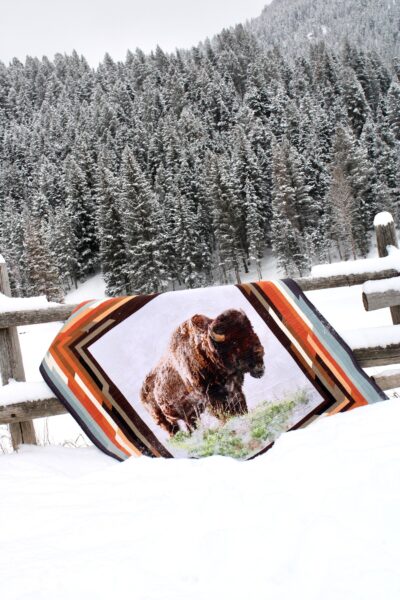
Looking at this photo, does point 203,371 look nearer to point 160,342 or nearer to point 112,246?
point 160,342

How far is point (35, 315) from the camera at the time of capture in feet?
12.2

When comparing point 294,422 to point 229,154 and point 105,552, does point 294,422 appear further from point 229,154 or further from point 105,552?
point 229,154

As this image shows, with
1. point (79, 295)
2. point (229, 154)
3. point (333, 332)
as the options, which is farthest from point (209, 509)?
point (229, 154)

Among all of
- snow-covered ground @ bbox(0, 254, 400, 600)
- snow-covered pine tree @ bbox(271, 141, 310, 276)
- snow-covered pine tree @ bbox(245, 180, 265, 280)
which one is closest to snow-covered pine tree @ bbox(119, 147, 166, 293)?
snow-covered pine tree @ bbox(245, 180, 265, 280)

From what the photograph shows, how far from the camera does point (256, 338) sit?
3549 mm

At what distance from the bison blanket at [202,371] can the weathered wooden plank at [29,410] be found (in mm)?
129

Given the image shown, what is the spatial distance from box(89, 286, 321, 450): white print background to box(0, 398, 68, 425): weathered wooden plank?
0.56 meters

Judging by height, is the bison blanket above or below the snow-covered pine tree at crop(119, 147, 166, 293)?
below

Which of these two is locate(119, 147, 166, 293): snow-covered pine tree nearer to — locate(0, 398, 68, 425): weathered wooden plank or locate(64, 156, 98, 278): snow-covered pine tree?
Answer: locate(64, 156, 98, 278): snow-covered pine tree

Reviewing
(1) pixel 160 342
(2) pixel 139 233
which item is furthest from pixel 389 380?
(2) pixel 139 233

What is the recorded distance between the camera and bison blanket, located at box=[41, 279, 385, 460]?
3443mm

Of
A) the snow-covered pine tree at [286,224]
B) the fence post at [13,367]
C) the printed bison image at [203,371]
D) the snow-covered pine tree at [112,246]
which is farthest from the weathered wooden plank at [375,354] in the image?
the snow-covered pine tree at [286,224]

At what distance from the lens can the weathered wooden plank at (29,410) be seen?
3.65m

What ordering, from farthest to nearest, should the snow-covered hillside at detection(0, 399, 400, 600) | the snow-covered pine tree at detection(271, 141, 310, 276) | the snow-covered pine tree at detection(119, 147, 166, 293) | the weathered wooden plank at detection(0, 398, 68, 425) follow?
the snow-covered pine tree at detection(271, 141, 310, 276), the snow-covered pine tree at detection(119, 147, 166, 293), the weathered wooden plank at detection(0, 398, 68, 425), the snow-covered hillside at detection(0, 399, 400, 600)
